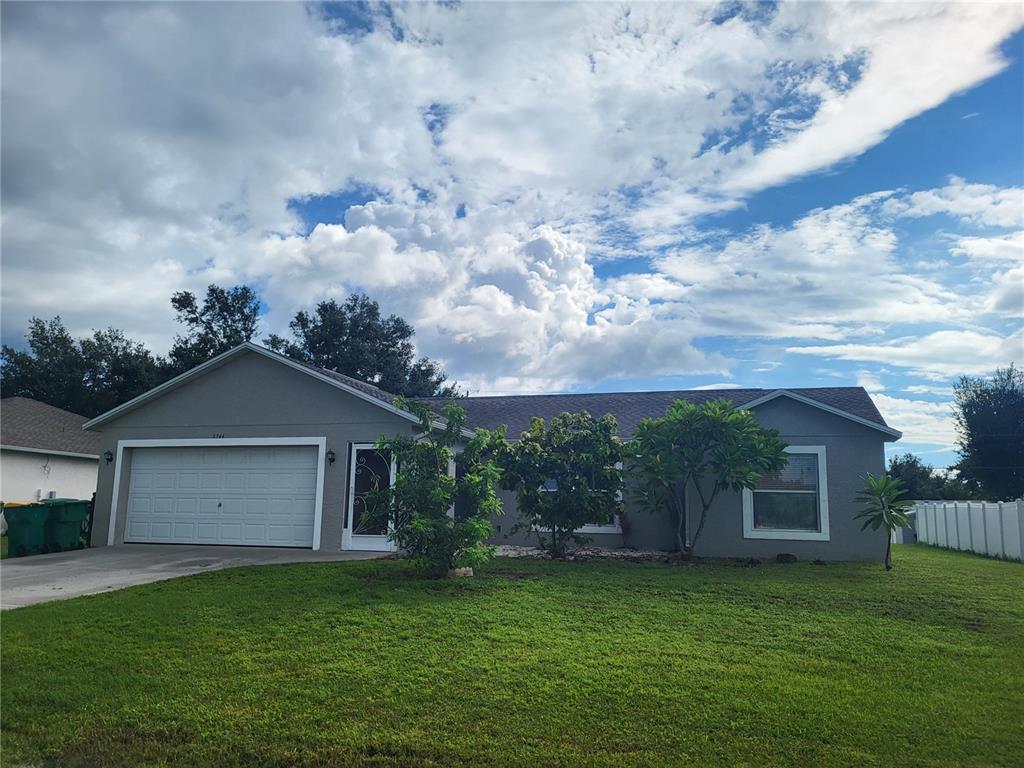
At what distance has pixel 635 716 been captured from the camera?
5043 mm

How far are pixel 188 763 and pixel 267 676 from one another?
139 cm

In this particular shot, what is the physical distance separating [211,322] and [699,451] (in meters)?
30.9

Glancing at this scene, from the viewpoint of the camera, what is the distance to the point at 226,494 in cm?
1560

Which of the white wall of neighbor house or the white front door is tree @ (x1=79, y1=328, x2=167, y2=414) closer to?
the white wall of neighbor house

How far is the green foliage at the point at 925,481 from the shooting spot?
112ft

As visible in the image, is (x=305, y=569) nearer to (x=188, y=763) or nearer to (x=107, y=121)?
(x=188, y=763)

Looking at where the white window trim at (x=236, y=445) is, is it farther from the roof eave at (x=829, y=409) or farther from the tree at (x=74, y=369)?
the tree at (x=74, y=369)

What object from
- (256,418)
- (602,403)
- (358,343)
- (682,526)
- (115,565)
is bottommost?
(115,565)

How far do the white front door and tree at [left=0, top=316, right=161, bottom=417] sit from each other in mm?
24871

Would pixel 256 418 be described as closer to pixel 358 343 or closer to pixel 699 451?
pixel 699 451

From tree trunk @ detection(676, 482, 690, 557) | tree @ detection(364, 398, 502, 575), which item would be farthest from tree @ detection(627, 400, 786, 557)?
tree @ detection(364, 398, 502, 575)

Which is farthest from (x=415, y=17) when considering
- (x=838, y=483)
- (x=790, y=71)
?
(x=838, y=483)

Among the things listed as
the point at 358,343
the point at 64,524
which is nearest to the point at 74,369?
the point at 358,343

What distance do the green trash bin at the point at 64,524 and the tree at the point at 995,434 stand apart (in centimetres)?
3314
